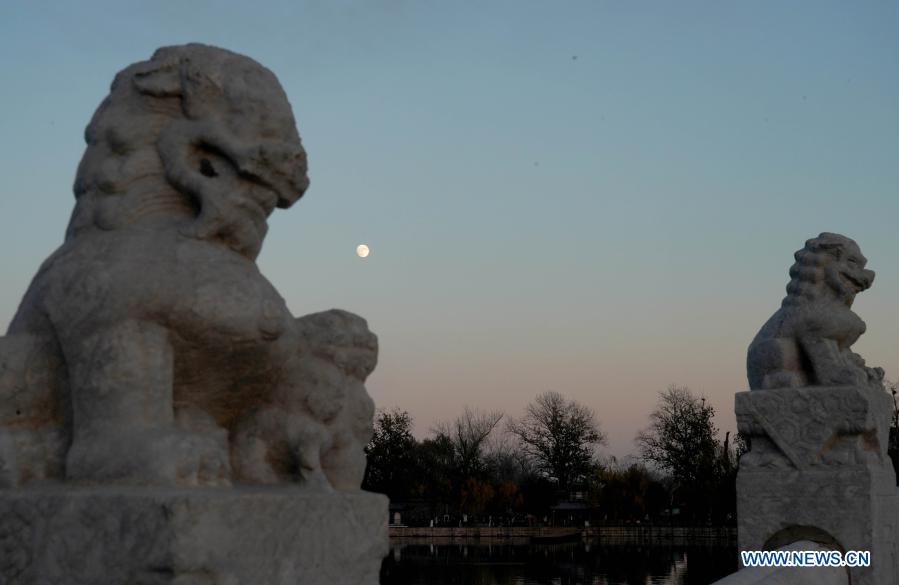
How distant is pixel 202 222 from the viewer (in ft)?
7.93

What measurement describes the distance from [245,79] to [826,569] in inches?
244

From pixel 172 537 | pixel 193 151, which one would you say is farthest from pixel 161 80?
pixel 172 537

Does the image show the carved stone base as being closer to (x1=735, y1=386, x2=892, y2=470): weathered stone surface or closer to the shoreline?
(x1=735, y1=386, x2=892, y2=470): weathered stone surface

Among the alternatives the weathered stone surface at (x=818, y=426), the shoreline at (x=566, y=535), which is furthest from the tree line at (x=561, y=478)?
the weathered stone surface at (x=818, y=426)

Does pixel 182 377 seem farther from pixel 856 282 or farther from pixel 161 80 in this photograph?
pixel 856 282

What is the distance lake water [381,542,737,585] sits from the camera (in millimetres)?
26625

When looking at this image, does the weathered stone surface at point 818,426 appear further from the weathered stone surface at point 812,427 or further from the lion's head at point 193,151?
the lion's head at point 193,151

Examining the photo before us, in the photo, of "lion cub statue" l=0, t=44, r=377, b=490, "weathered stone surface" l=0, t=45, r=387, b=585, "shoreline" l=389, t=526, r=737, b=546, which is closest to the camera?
"weathered stone surface" l=0, t=45, r=387, b=585

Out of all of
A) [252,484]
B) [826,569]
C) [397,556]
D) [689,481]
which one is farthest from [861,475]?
[689,481]

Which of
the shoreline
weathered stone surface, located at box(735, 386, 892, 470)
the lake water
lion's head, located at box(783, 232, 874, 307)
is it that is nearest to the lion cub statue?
weathered stone surface, located at box(735, 386, 892, 470)

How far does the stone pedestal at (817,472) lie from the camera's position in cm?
751

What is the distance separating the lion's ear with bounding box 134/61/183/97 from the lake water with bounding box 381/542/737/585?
2347cm

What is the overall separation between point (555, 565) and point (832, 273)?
2694 cm

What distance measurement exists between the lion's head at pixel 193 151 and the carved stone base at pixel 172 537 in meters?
0.65
